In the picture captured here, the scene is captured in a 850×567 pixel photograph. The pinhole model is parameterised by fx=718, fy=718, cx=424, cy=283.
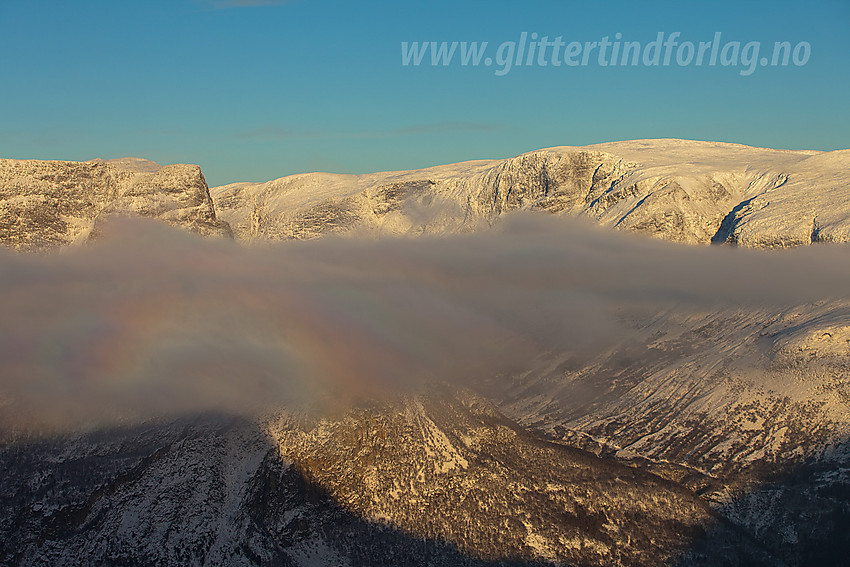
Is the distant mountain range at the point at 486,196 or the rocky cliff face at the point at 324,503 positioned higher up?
the distant mountain range at the point at 486,196

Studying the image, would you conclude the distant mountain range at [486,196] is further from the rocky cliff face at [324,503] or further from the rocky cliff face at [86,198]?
the rocky cliff face at [324,503]

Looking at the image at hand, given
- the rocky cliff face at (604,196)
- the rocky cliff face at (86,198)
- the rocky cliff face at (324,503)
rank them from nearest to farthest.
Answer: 1. the rocky cliff face at (324,503)
2. the rocky cliff face at (86,198)
3. the rocky cliff face at (604,196)

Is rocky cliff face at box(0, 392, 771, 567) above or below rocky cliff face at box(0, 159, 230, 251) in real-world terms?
below

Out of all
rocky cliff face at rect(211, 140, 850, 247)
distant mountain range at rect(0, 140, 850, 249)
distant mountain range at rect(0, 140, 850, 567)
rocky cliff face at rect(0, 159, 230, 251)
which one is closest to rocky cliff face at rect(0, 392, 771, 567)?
distant mountain range at rect(0, 140, 850, 567)

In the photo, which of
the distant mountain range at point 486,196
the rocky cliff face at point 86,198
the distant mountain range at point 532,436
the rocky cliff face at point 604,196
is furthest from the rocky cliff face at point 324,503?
the rocky cliff face at point 604,196

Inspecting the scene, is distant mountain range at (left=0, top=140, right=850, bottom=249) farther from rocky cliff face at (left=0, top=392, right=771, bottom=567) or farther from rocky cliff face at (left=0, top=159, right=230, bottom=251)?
rocky cliff face at (left=0, top=392, right=771, bottom=567)
